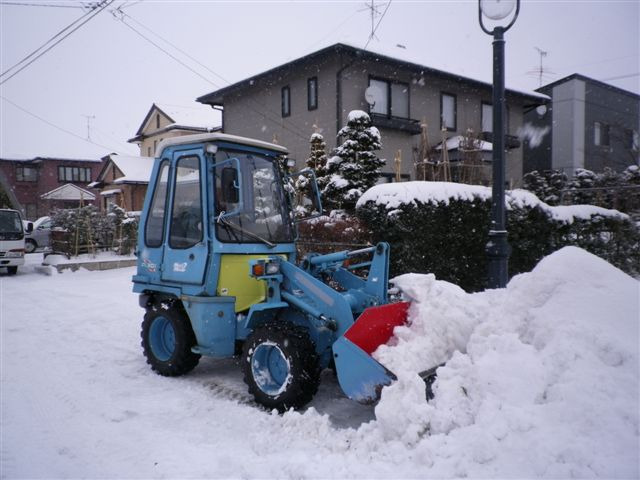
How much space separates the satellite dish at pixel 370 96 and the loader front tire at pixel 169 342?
41.9ft

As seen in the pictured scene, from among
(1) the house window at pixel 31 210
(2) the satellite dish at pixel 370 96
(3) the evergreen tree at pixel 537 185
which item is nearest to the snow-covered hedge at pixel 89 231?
(2) the satellite dish at pixel 370 96

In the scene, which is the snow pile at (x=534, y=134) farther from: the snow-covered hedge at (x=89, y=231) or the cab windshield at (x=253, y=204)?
the cab windshield at (x=253, y=204)

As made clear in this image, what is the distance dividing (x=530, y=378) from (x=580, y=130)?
1059 inches

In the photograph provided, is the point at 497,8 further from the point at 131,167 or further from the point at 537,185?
the point at 131,167

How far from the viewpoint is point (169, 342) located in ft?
18.0

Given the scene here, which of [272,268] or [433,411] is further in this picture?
[272,268]

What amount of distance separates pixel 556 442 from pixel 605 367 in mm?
612

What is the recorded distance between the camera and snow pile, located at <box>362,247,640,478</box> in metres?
2.64

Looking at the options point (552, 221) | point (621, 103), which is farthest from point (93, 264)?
point (621, 103)

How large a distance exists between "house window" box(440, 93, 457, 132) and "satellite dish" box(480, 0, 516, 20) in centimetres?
1422

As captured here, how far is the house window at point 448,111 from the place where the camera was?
63.5 feet

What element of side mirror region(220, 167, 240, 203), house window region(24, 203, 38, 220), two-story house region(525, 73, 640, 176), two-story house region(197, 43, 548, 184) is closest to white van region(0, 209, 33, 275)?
two-story house region(197, 43, 548, 184)

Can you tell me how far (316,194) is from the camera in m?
5.21

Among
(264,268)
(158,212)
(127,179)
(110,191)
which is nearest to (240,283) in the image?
(264,268)
